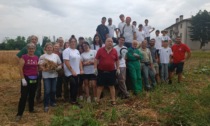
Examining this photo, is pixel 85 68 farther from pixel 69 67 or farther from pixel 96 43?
pixel 96 43

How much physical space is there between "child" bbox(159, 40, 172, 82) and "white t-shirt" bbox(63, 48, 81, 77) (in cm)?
393

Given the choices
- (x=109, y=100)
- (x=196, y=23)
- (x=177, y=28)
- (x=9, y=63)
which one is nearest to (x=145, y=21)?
(x=109, y=100)

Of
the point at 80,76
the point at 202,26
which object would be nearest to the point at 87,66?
the point at 80,76

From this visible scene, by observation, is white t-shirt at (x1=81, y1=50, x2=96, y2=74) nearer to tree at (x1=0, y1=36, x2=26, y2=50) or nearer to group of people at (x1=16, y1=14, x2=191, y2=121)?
group of people at (x1=16, y1=14, x2=191, y2=121)

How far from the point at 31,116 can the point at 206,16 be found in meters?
50.3

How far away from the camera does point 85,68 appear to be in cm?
747

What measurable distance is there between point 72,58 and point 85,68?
0.58 metres

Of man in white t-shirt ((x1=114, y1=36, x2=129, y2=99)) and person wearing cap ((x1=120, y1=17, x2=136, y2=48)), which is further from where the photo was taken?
person wearing cap ((x1=120, y1=17, x2=136, y2=48))

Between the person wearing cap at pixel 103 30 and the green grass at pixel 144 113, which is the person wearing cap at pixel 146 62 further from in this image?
the person wearing cap at pixel 103 30

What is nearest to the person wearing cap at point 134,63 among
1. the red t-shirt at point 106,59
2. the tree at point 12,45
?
the red t-shirt at point 106,59

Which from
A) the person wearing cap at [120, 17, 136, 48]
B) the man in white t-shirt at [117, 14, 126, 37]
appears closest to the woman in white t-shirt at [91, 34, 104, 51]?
the person wearing cap at [120, 17, 136, 48]

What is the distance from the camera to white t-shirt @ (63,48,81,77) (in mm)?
7070

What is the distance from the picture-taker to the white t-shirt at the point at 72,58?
7.07 meters

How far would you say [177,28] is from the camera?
63.4 meters
